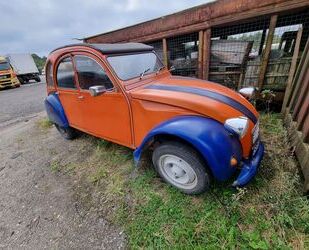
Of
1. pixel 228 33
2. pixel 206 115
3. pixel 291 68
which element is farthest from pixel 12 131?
pixel 291 68

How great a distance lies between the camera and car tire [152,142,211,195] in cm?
214

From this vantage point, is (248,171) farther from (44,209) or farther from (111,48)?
(44,209)

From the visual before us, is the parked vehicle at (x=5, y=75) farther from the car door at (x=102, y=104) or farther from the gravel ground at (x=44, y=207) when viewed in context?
the car door at (x=102, y=104)

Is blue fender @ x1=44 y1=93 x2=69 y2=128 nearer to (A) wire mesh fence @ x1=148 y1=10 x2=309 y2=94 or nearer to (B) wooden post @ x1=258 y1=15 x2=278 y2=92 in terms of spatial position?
(A) wire mesh fence @ x1=148 y1=10 x2=309 y2=94

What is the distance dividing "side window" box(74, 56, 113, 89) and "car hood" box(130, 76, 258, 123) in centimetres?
53

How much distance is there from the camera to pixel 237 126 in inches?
75.6

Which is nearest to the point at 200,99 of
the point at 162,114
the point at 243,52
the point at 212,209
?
the point at 162,114

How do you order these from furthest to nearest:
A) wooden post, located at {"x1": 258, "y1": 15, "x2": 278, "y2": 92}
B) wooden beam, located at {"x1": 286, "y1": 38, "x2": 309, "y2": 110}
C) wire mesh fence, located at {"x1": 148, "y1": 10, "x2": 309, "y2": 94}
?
1. wire mesh fence, located at {"x1": 148, "y1": 10, "x2": 309, "y2": 94}
2. wooden post, located at {"x1": 258, "y1": 15, "x2": 278, "y2": 92}
3. wooden beam, located at {"x1": 286, "y1": 38, "x2": 309, "y2": 110}

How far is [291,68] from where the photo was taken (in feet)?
12.5

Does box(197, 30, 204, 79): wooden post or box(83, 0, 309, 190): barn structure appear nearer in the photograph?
box(83, 0, 309, 190): barn structure

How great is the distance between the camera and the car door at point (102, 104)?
8.73ft

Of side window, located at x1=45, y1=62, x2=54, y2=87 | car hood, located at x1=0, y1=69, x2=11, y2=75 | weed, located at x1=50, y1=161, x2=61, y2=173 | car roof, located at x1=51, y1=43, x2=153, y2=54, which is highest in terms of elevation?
car roof, located at x1=51, y1=43, x2=153, y2=54

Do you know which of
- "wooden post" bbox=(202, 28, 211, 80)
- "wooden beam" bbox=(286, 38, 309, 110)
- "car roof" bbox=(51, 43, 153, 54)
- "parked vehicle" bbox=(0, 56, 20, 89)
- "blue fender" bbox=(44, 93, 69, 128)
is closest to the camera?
"car roof" bbox=(51, 43, 153, 54)

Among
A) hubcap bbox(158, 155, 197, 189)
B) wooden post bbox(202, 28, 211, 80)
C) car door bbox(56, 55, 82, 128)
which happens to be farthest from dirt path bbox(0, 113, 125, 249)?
wooden post bbox(202, 28, 211, 80)
